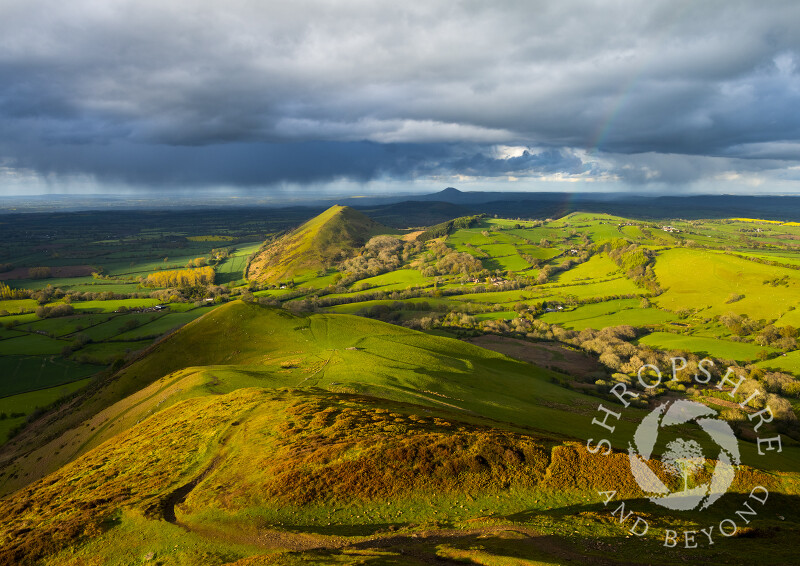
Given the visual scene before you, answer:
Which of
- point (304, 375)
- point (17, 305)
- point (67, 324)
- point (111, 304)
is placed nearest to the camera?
point (304, 375)

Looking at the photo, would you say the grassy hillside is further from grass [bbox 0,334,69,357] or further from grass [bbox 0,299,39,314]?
grass [bbox 0,299,39,314]

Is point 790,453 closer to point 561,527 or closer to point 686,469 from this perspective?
point 686,469

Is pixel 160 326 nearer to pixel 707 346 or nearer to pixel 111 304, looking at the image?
pixel 111 304

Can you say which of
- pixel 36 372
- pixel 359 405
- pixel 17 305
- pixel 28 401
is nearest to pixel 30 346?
pixel 36 372

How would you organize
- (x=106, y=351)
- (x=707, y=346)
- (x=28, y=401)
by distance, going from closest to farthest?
(x=28, y=401)
(x=707, y=346)
(x=106, y=351)

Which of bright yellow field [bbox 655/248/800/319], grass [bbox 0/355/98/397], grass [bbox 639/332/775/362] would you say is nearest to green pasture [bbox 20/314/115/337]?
grass [bbox 0/355/98/397]

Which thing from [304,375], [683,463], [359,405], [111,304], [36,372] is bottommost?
[36,372]

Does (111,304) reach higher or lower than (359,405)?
lower
